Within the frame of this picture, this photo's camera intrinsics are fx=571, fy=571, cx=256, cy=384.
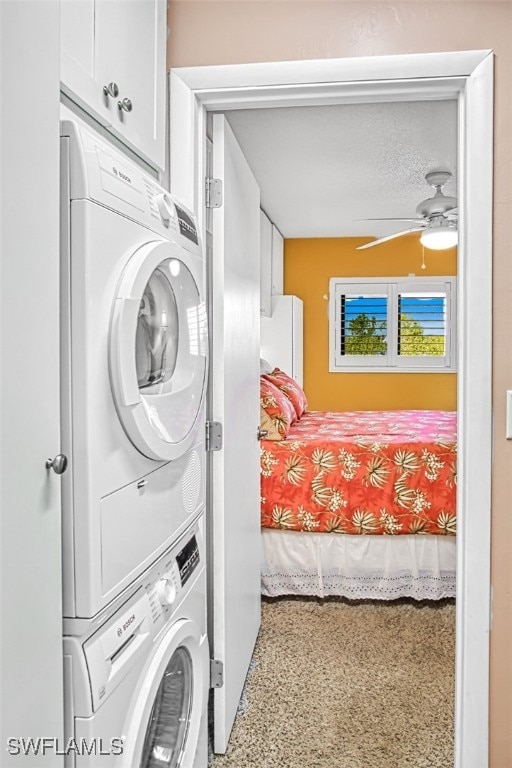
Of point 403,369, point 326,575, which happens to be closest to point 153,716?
point 326,575

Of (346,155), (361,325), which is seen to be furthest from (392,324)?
(346,155)

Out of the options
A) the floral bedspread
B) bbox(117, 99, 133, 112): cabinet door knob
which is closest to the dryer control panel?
bbox(117, 99, 133, 112): cabinet door knob

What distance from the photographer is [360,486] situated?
2.99 m

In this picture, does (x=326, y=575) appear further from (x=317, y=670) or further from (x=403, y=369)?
(x=403, y=369)

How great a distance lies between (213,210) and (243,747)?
179 centimetres

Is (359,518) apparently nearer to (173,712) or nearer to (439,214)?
(173,712)

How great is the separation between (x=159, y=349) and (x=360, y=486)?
6.55 feet

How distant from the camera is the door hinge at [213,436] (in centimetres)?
186

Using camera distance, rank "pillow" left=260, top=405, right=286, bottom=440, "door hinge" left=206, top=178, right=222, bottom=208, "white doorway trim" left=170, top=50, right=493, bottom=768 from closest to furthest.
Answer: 1. "white doorway trim" left=170, top=50, right=493, bottom=768
2. "door hinge" left=206, top=178, right=222, bottom=208
3. "pillow" left=260, top=405, right=286, bottom=440

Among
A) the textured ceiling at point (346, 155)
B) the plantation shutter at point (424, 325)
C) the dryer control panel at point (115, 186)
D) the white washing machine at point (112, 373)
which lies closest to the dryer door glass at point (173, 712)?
the white washing machine at point (112, 373)

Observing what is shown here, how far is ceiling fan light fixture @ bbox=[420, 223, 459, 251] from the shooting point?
11.9ft

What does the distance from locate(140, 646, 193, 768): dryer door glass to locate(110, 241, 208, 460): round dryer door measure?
0.55 m

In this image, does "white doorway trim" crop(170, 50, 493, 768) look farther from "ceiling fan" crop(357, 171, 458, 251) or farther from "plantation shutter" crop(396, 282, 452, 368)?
"plantation shutter" crop(396, 282, 452, 368)

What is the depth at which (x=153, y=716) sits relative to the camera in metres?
1.34
